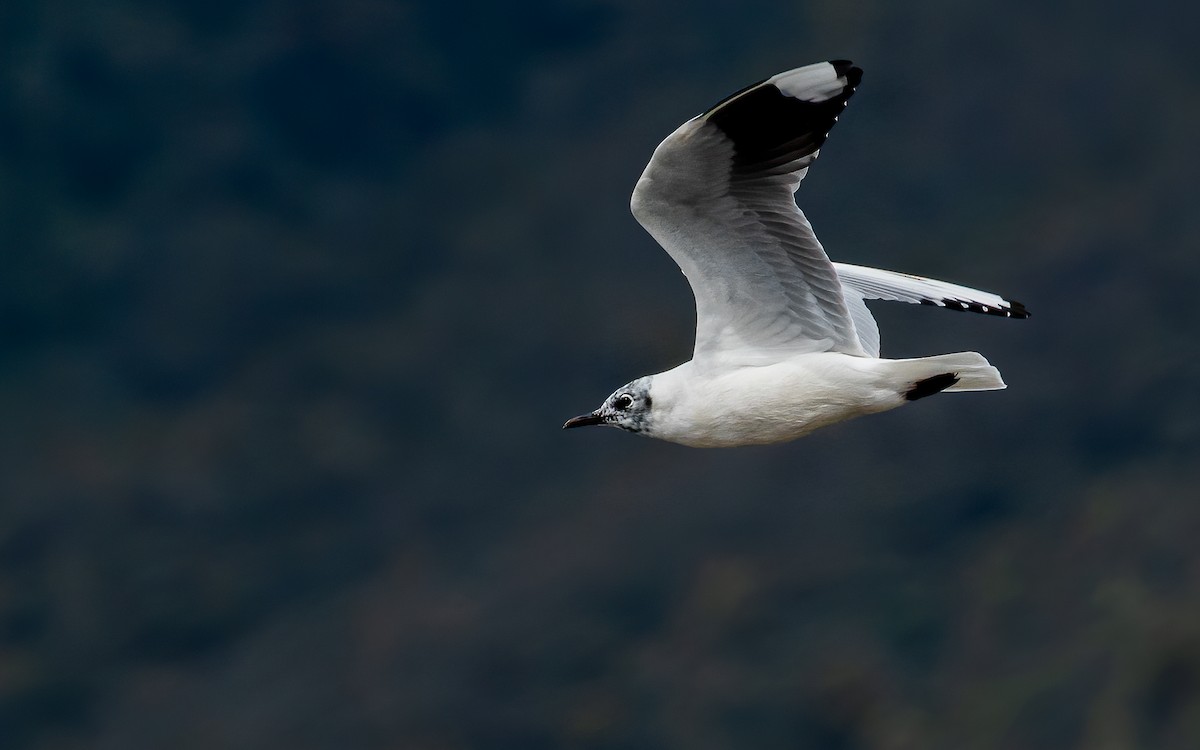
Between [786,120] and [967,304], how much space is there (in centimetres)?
146

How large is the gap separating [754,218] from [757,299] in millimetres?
324

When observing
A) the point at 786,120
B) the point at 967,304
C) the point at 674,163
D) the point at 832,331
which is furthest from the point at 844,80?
the point at 967,304

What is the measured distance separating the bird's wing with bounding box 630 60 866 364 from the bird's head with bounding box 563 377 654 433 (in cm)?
23

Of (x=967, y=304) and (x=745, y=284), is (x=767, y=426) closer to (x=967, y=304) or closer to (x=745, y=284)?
(x=745, y=284)

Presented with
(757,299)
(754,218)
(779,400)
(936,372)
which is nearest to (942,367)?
(936,372)

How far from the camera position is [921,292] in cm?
579

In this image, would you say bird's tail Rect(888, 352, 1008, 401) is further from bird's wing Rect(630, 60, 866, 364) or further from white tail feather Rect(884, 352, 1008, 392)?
bird's wing Rect(630, 60, 866, 364)

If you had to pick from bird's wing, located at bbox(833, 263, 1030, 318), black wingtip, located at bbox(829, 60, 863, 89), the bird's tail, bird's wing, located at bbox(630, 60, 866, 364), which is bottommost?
bird's wing, located at bbox(833, 263, 1030, 318)

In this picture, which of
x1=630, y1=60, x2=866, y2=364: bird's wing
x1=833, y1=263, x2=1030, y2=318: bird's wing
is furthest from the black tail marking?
x1=833, y1=263, x2=1030, y2=318: bird's wing

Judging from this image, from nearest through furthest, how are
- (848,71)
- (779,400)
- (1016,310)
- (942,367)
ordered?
(848,71), (942,367), (779,400), (1016,310)

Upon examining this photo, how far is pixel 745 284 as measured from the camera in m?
5.04

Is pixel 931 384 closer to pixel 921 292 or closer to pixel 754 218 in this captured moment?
pixel 754 218

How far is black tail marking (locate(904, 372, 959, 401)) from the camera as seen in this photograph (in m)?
4.83

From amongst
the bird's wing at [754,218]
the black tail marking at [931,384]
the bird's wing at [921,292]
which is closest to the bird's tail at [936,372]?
the black tail marking at [931,384]
